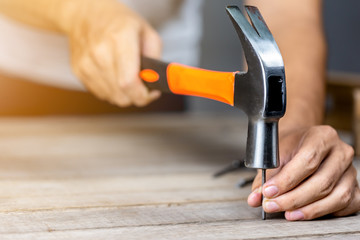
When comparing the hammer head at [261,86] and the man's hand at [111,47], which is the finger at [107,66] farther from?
the hammer head at [261,86]

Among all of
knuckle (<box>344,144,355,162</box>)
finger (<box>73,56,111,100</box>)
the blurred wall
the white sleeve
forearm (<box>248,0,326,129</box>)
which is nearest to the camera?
knuckle (<box>344,144,355,162</box>)

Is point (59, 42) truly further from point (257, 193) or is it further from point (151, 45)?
point (257, 193)

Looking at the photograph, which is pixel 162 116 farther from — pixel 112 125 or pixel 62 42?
pixel 62 42

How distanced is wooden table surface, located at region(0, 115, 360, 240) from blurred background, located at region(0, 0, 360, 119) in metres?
0.37

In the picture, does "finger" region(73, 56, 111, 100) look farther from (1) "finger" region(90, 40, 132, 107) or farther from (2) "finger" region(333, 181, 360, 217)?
(2) "finger" region(333, 181, 360, 217)

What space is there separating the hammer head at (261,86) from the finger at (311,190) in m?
0.07

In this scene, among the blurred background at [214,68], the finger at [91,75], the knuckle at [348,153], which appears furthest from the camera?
the blurred background at [214,68]

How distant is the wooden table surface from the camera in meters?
0.88

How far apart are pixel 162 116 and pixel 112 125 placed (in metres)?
0.34

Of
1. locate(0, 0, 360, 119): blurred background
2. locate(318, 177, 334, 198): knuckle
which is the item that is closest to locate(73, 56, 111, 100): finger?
locate(318, 177, 334, 198): knuckle

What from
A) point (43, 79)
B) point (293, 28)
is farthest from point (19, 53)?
point (293, 28)

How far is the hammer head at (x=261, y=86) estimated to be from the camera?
2.68 feet

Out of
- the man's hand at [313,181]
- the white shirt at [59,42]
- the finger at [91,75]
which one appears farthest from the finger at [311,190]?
the white shirt at [59,42]

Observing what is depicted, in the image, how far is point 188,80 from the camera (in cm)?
112
